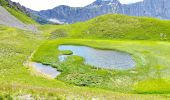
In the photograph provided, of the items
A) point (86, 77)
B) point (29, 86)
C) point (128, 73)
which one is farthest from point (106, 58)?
point (29, 86)

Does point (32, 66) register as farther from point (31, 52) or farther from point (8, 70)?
point (31, 52)

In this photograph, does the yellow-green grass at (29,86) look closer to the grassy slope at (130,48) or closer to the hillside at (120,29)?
the grassy slope at (130,48)

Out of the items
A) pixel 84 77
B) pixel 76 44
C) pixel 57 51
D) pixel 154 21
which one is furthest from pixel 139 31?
pixel 84 77

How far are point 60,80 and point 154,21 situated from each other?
92014mm

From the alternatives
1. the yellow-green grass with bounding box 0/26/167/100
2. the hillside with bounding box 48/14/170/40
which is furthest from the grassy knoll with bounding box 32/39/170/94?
the hillside with bounding box 48/14/170/40

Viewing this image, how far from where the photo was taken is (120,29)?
5325 inches

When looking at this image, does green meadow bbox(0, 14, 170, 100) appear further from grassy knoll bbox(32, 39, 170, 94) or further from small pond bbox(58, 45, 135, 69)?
small pond bbox(58, 45, 135, 69)

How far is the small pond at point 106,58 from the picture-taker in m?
66.0

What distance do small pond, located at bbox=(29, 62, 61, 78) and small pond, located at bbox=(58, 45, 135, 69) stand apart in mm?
6165

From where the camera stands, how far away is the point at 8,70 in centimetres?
5572

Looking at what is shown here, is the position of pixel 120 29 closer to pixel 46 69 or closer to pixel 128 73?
pixel 46 69

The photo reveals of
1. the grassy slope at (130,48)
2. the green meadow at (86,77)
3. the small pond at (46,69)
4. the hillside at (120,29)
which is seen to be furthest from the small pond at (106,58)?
the hillside at (120,29)

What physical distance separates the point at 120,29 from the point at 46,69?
74572 mm

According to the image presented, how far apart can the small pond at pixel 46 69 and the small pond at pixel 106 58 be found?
6.17 metres
